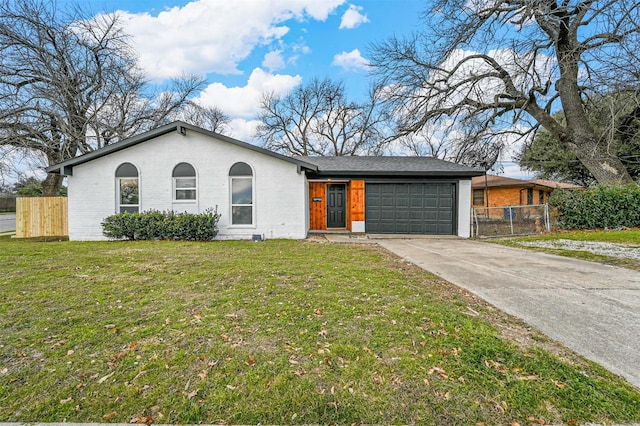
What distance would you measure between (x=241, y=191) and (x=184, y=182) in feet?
6.62

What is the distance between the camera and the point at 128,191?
10266mm

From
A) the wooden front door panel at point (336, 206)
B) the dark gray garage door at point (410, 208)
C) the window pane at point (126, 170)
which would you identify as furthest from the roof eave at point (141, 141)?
the dark gray garage door at point (410, 208)

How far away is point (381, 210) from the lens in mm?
11570

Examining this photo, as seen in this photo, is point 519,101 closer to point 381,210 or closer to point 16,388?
point 381,210

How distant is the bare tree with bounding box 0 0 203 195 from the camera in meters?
12.0

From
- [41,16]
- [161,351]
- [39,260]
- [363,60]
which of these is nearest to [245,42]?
[363,60]

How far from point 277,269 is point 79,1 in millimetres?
16298

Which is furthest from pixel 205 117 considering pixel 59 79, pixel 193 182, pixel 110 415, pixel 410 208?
pixel 110 415

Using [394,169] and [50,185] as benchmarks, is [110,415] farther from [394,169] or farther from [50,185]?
[50,185]

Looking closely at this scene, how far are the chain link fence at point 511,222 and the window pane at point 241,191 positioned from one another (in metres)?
8.40

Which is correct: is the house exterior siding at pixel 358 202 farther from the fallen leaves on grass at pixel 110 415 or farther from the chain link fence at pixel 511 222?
the fallen leaves on grass at pixel 110 415

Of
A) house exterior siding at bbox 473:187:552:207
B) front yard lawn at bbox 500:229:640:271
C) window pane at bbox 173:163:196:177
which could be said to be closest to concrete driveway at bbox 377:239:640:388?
front yard lawn at bbox 500:229:640:271

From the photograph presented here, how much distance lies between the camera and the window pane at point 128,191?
33.6 ft

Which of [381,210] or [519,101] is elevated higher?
[519,101]
